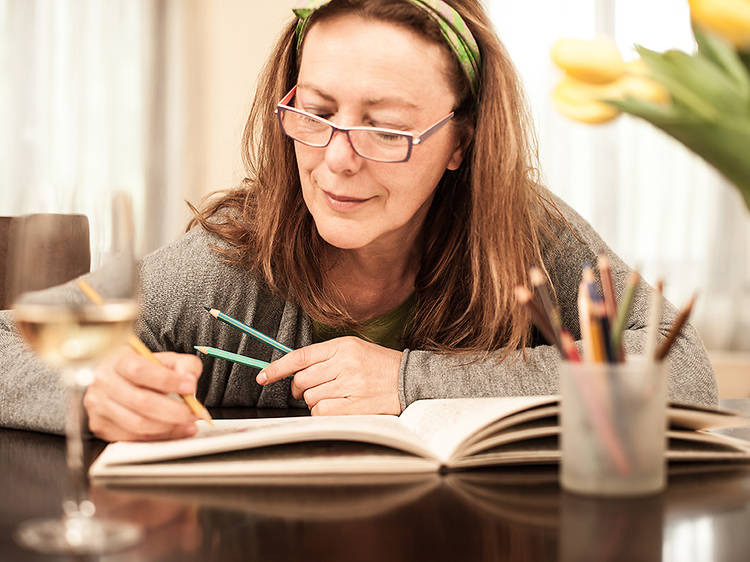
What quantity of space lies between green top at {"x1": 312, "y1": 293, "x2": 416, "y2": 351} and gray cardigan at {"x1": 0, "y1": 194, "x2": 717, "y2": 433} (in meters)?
0.06

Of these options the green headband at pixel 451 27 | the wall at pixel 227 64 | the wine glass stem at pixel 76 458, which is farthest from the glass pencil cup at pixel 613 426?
the wall at pixel 227 64

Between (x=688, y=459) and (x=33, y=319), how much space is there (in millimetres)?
581

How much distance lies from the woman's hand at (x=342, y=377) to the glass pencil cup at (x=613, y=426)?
0.41m

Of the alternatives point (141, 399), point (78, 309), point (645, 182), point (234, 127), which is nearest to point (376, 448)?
point (141, 399)

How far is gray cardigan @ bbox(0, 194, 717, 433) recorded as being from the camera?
41.1 inches

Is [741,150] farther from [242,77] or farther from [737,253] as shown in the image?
[242,77]

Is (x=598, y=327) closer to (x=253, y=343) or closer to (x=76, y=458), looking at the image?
(x=76, y=458)

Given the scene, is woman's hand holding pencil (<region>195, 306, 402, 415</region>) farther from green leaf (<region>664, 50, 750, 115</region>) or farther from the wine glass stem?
green leaf (<region>664, 50, 750, 115</region>)

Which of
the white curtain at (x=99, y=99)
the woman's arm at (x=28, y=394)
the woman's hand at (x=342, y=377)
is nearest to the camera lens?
the woman's arm at (x=28, y=394)

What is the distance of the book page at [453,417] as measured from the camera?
0.77 metres

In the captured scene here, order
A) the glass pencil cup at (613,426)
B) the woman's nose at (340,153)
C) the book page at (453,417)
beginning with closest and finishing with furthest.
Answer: the glass pencil cup at (613,426), the book page at (453,417), the woman's nose at (340,153)

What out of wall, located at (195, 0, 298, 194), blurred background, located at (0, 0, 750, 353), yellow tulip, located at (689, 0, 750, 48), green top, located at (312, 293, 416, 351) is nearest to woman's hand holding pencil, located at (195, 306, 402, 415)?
green top, located at (312, 293, 416, 351)

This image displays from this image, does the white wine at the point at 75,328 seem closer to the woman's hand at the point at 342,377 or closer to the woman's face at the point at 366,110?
the woman's hand at the point at 342,377

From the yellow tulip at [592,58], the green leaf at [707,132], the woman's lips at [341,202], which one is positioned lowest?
the woman's lips at [341,202]
